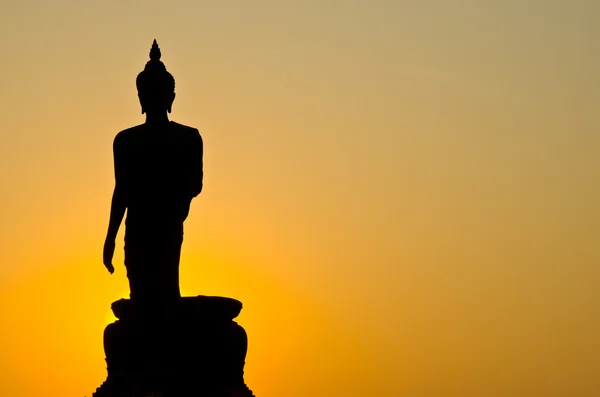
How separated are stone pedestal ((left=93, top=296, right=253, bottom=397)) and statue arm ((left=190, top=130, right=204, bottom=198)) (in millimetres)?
1393

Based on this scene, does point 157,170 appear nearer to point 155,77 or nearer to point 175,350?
point 155,77

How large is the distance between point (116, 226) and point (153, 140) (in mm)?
1133

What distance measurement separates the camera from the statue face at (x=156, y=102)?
19203 mm

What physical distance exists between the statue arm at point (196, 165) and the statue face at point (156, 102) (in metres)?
0.49

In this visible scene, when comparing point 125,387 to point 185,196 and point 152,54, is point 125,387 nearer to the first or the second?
point 185,196

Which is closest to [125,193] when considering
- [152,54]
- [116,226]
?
[116,226]

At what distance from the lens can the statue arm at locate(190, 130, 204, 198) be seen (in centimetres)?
1928

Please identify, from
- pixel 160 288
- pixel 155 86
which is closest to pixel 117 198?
pixel 160 288

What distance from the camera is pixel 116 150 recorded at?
19266mm

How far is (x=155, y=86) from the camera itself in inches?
757

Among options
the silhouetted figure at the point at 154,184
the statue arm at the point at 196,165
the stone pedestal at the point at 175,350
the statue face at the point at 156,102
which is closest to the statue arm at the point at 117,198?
the silhouetted figure at the point at 154,184

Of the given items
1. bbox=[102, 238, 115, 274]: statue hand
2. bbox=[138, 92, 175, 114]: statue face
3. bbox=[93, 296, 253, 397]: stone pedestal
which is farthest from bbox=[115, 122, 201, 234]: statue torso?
bbox=[93, 296, 253, 397]: stone pedestal

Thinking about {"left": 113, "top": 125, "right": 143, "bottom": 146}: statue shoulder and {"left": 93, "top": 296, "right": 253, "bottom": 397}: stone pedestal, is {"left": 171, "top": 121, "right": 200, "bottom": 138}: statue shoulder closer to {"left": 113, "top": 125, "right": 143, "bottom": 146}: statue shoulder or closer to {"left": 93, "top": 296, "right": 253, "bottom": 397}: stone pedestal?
{"left": 113, "top": 125, "right": 143, "bottom": 146}: statue shoulder

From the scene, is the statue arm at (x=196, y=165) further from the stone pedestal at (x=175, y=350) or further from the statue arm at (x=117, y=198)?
the stone pedestal at (x=175, y=350)
